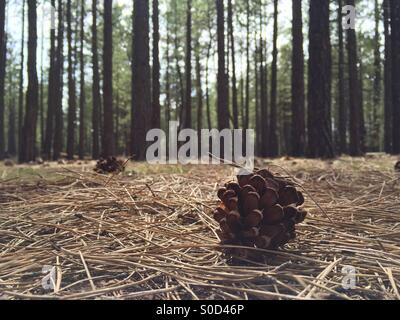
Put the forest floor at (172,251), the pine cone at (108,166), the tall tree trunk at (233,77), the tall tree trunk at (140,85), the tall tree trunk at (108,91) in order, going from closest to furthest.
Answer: the forest floor at (172,251) → the pine cone at (108,166) → the tall tree trunk at (140,85) → the tall tree trunk at (108,91) → the tall tree trunk at (233,77)

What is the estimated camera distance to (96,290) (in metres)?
1.21

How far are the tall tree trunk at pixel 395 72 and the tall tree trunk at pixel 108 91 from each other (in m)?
6.92

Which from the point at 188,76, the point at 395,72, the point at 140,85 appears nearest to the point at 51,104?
the point at 188,76

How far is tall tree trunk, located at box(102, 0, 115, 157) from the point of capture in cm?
973

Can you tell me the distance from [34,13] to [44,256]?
10.1m

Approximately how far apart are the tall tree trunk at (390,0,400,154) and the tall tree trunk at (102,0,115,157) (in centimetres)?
692

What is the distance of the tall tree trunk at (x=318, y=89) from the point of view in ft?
22.2

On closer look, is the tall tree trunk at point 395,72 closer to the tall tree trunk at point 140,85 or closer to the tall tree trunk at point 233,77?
the tall tree trunk at point 140,85

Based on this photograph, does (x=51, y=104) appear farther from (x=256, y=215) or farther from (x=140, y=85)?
(x=256, y=215)

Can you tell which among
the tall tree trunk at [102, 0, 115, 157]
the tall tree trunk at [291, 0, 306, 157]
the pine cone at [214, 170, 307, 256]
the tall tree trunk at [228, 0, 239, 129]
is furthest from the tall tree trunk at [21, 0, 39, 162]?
the pine cone at [214, 170, 307, 256]

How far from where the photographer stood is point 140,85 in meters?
7.97

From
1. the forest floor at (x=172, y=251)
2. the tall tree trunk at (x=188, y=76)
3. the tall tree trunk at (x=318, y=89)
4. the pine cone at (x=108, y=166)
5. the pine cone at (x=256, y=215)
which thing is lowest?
the forest floor at (x=172, y=251)

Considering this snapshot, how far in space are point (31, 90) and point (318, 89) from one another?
23.5ft

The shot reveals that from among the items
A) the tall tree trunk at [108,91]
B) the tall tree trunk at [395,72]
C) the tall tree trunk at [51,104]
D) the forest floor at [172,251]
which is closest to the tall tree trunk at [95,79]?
the tall tree trunk at [51,104]
